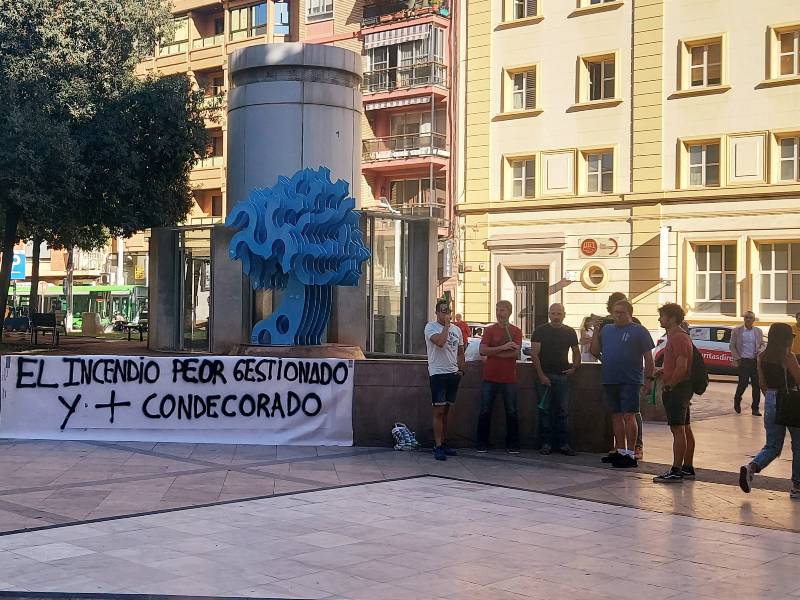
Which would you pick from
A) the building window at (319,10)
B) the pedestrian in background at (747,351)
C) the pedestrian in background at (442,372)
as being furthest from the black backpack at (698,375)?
the building window at (319,10)

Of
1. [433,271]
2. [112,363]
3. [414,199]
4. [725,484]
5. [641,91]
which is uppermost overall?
[641,91]

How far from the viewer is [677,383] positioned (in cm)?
1041

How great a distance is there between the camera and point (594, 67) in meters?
36.2

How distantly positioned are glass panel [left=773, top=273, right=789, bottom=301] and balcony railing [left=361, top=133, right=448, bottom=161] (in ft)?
44.7

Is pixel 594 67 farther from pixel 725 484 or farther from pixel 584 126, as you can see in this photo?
pixel 725 484

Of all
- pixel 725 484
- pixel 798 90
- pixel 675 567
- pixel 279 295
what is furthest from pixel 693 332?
pixel 675 567

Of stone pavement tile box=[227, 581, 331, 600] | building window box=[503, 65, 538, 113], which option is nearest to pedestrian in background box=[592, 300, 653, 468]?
stone pavement tile box=[227, 581, 331, 600]

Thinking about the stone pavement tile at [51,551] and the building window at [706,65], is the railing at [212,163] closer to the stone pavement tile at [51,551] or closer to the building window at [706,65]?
the building window at [706,65]

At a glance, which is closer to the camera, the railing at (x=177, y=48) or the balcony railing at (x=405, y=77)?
the balcony railing at (x=405, y=77)

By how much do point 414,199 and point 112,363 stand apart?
30.7m

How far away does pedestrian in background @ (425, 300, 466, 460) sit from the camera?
38.1 ft

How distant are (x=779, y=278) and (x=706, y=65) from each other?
7.13 meters

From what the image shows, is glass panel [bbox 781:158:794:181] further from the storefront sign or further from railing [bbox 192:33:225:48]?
railing [bbox 192:33:225:48]

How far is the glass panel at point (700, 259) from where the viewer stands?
111ft
